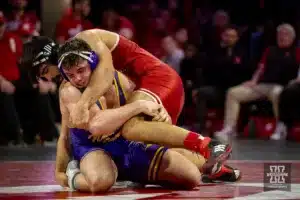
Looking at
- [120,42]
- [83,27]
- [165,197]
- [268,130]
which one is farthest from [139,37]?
[165,197]

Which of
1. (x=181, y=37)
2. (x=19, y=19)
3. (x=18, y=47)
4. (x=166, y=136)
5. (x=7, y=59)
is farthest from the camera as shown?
(x=181, y=37)

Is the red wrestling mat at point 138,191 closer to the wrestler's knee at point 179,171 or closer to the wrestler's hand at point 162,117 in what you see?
the wrestler's knee at point 179,171

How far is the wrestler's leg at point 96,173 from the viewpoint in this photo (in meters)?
4.77

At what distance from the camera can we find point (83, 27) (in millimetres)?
10023

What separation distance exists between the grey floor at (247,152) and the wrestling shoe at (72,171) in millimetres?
2195

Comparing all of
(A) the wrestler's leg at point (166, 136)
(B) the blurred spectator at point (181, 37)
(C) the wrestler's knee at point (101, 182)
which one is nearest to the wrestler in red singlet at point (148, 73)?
(A) the wrestler's leg at point (166, 136)

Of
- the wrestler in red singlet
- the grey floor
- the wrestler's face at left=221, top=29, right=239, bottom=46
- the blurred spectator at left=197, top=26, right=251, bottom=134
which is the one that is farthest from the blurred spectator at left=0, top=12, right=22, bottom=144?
the wrestler in red singlet

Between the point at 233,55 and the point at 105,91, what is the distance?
A: 5475mm

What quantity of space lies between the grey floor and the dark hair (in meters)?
2.58

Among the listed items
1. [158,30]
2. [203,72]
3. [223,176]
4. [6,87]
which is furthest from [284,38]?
[223,176]

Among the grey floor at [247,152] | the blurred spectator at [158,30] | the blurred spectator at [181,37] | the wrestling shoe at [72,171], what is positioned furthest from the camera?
the blurred spectator at [158,30]

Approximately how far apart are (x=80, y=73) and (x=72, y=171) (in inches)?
24.1

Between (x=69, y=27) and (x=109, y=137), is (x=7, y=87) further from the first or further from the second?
(x=109, y=137)

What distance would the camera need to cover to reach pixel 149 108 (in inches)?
188
